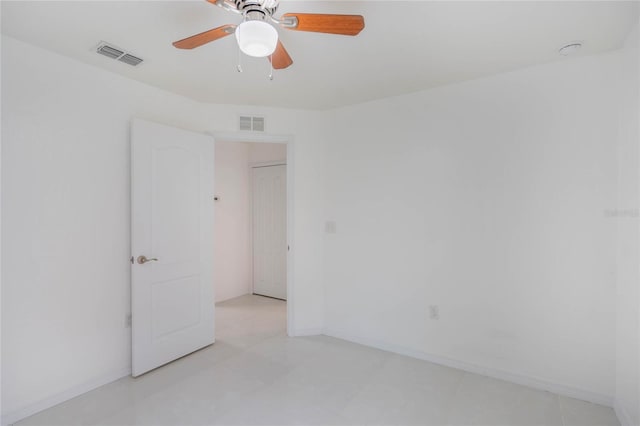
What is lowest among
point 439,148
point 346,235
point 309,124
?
point 346,235

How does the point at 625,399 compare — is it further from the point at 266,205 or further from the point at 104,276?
the point at 266,205

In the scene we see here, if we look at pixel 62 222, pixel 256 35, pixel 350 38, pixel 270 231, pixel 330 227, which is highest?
pixel 350 38

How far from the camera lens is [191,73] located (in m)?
2.54

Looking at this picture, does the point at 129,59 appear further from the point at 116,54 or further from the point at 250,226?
the point at 250,226

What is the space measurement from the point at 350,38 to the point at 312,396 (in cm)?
242

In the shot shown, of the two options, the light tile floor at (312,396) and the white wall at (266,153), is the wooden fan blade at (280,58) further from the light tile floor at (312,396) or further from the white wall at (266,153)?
the white wall at (266,153)

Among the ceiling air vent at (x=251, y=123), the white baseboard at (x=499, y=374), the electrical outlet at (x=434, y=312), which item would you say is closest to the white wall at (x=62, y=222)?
the ceiling air vent at (x=251, y=123)

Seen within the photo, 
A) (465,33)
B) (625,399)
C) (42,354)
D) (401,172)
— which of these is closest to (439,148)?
(401,172)

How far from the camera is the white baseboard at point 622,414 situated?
190cm

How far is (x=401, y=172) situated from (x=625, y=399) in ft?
7.04

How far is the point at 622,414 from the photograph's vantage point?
2.00m

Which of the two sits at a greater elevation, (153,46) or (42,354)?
(153,46)

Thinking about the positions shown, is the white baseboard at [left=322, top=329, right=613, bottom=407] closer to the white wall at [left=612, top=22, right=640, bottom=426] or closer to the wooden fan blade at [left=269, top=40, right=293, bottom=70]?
the white wall at [left=612, top=22, right=640, bottom=426]

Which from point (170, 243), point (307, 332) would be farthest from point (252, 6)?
point (307, 332)
